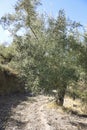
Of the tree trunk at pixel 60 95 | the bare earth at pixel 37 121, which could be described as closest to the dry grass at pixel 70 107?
the tree trunk at pixel 60 95

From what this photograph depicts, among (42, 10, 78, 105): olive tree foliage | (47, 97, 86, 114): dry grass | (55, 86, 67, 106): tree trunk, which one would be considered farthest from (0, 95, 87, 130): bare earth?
(42, 10, 78, 105): olive tree foliage

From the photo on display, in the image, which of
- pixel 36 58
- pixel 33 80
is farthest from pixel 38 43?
pixel 33 80

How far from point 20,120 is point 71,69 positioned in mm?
6353

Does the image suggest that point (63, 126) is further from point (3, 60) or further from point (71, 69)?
point (3, 60)

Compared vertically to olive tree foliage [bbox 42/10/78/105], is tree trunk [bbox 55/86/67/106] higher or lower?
lower

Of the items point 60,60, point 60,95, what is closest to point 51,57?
point 60,60

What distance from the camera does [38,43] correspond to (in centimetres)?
2467

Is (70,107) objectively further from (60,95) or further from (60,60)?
(60,60)

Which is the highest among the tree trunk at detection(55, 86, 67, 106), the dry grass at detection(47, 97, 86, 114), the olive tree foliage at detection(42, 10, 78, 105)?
the olive tree foliage at detection(42, 10, 78, 105)

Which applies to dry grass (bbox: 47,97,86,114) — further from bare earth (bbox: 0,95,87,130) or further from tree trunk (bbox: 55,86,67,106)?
bare earth (bbox: 0,95,87,130)

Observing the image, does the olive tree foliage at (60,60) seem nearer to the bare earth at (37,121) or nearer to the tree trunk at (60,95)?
the tree trunk at (60,95)

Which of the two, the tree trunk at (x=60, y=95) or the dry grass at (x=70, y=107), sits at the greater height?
the tree trunk at (x=60, y=95)

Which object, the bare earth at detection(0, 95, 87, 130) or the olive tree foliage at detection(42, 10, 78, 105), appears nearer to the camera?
the bare earth at detection(0, 95, 87, 130)

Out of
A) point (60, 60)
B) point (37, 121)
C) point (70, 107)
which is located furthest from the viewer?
point (70, 107)
